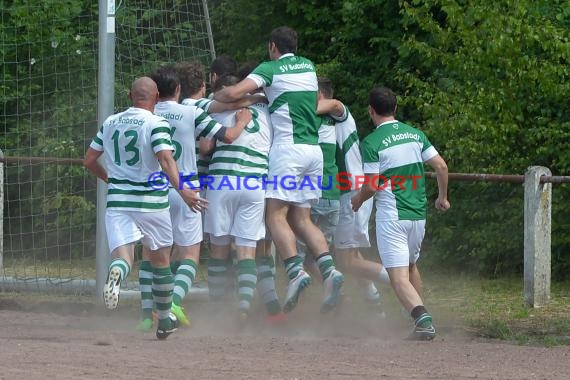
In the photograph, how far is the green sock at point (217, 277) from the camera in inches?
372

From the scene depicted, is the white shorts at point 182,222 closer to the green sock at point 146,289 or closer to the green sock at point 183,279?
the green sock at point 183,279

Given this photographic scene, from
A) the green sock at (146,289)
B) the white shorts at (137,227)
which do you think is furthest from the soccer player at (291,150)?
the white shorts at (137,227)

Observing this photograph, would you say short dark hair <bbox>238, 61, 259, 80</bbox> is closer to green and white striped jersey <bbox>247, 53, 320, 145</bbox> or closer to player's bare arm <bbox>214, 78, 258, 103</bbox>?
green and white striped jersey <bbox>247, 53, 320, 145</bbox>

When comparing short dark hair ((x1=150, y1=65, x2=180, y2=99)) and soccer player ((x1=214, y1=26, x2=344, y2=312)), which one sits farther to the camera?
soccer player ((x1=214, y1=26, x2=344, y2=312))

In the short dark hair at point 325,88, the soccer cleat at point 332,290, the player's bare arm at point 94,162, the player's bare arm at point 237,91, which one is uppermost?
the short dark hair at point 325,88

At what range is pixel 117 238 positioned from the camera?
811 cm

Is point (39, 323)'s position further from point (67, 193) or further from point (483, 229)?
point (483, 229)

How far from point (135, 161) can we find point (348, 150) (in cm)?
245

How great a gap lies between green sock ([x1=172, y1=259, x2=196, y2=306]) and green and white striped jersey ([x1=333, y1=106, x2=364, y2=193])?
1.65 m

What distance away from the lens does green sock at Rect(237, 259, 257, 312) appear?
9.03 metres

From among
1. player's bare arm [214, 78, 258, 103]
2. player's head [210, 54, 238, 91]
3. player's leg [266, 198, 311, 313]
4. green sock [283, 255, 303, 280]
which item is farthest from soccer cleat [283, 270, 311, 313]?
player's head [210, 54, 238, 91]

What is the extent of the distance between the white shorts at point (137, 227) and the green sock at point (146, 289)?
0.83 meters

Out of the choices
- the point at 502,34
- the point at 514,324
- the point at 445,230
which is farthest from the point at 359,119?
the point at 514,324

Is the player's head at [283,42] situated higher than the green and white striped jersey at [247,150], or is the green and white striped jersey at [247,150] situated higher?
the player's head at [283,42]
